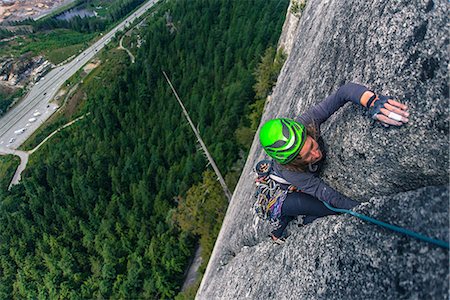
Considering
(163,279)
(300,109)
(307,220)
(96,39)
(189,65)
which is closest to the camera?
(307,220)

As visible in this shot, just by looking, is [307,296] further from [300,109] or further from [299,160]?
[300,109]

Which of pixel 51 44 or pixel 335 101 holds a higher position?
pixel 335 101

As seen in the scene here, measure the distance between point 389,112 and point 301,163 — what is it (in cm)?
144

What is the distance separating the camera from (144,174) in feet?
158

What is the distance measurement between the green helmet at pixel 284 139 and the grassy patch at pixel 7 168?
68.8 metres

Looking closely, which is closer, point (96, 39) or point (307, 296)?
point (307, 296)

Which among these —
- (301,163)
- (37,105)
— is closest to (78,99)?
(37,105)

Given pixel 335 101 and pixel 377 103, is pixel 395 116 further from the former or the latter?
pixel 335 101

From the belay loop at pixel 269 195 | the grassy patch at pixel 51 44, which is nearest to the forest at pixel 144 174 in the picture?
the belay loop at pixel 269 195

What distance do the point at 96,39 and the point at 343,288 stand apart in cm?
12811

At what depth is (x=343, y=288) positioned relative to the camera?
16.0ft

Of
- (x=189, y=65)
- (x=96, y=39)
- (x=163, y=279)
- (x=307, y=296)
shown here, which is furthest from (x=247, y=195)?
(x=96, y=39)

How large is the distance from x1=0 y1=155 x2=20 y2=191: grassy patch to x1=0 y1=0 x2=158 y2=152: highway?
22.2ft

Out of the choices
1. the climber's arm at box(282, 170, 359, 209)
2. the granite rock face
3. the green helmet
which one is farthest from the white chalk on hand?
the climber's arm at box(282, 170, 359, 209)
